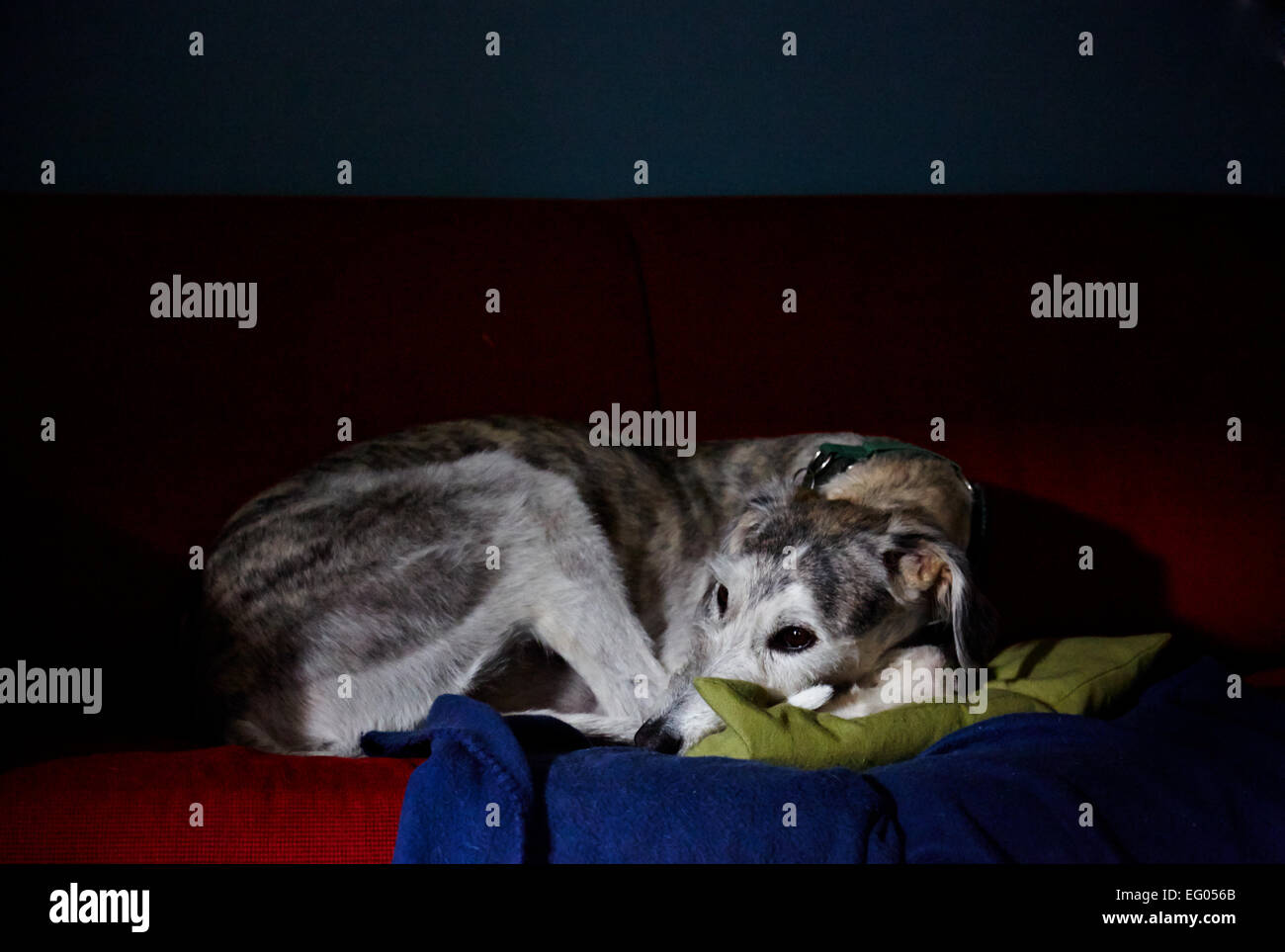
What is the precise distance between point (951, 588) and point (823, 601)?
0.94 ft

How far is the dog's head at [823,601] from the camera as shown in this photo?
2268mm

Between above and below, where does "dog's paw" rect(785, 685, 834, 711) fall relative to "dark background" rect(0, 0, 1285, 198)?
below

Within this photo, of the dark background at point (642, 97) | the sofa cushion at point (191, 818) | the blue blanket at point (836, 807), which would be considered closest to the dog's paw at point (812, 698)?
the blue blanket at point (836, 807)

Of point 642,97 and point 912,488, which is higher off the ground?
point 642,97

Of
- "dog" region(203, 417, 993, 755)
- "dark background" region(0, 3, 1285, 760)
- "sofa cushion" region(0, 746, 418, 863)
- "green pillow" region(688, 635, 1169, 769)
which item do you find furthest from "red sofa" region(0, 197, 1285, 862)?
"sofa cushion" region(0, 746, 418, 863)

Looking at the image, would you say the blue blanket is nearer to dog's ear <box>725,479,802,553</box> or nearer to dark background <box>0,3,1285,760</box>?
dog's ear <box>725,479,802,553</box>

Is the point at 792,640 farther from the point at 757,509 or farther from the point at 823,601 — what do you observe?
the point at 757,509

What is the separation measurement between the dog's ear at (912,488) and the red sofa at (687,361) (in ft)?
1.43

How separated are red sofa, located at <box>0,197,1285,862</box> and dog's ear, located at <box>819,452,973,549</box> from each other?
0.44 metres

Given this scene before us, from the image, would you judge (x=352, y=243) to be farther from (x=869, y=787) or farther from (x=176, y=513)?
(x=869, y=787)

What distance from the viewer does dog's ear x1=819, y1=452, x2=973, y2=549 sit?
2646 millimetres

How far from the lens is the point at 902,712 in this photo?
6.74 feet

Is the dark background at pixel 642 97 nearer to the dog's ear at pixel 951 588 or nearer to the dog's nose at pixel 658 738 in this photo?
the dog's ear at pixel 951 588

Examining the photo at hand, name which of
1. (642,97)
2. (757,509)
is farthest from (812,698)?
(642,97)
